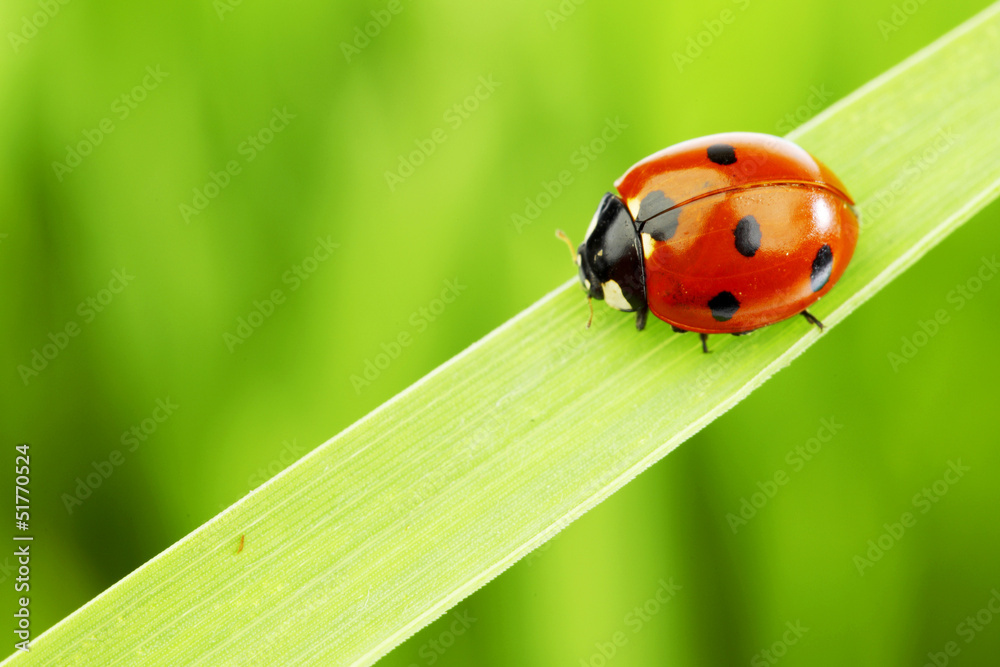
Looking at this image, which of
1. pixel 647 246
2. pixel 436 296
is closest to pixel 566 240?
pixel 647 246

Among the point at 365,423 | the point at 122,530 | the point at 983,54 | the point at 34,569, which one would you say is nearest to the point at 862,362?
the point at 983,54

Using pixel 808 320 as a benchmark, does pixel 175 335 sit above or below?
above

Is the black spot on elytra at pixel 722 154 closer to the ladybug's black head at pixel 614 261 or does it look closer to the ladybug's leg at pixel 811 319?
the ladybug's black head at pixel 614 261

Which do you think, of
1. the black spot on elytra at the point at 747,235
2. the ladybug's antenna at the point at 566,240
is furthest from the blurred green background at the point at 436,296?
the black spot on elytra at the point at 747,235

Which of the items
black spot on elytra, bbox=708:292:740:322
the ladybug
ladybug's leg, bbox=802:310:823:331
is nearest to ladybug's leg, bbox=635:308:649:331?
the ladybug

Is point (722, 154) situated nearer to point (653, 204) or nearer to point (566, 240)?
point (653, 204)

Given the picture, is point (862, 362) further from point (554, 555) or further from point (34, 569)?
point (34, 569)
